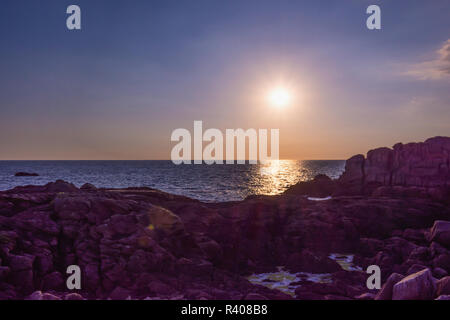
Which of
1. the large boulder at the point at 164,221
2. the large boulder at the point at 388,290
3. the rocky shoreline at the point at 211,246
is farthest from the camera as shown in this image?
the large boulder at the point at 164,221

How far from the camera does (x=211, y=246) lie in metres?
20.5

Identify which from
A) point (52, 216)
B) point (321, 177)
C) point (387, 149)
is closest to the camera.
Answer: point (52, 216)

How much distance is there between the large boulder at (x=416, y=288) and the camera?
396 inches

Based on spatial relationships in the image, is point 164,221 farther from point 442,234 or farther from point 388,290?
point 442,234

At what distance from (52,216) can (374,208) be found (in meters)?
27.5

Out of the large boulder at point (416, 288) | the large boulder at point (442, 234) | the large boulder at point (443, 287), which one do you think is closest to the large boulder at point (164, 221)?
the large boulder at point (416, 288)

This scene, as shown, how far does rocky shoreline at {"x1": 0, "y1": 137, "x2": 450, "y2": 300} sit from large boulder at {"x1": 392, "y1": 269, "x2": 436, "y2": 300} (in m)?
0.03

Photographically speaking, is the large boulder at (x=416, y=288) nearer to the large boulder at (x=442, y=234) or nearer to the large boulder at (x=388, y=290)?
the large boulder at (x=388, y=290)

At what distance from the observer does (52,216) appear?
60.5 feet

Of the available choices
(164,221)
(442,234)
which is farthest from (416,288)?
(442,234)

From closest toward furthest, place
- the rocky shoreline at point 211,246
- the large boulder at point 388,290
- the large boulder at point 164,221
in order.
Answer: the large boulder at point 388,290 → the rocky shoreline at point 211,246 → the large boulder at point 164,221

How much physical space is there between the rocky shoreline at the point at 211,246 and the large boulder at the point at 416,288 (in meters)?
0.03
